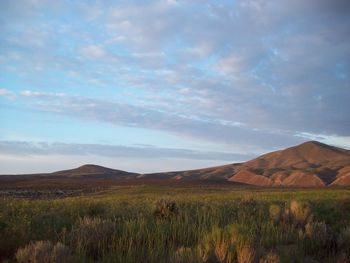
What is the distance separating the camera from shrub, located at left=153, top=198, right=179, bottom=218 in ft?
40.4

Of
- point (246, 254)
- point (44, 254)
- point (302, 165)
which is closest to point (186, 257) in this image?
point (246, 254)

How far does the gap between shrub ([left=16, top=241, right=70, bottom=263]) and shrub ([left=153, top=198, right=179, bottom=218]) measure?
5.63 meters

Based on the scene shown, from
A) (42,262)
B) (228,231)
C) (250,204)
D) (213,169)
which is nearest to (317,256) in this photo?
(228,231)

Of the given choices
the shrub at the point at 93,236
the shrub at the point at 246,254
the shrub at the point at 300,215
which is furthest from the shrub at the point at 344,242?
the shrub at the point at 93,236

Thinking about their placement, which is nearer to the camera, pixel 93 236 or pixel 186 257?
pixel 186 257

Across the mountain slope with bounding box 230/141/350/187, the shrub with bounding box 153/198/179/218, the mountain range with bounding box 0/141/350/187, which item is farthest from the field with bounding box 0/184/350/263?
the mountain slope with bounding box 230/141/350/187

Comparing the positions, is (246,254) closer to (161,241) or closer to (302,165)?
(161,241)

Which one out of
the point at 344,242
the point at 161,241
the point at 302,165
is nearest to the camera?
the point at 161,241

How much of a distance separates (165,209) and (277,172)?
3984 inches

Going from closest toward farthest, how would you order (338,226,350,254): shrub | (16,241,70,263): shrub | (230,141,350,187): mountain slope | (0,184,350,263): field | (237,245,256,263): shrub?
(16,241,70,263): shrub < (237,245,256,263): shrub < (0,184,350,263): field < (338,226,350,254): shrub < (230,141,350,187): mountain slope

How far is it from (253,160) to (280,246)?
162 m

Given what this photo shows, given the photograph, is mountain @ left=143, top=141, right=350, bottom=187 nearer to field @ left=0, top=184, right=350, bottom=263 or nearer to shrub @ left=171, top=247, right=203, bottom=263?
field @ left=0, top=184, right=350, bottom=263

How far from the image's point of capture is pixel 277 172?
362 feet

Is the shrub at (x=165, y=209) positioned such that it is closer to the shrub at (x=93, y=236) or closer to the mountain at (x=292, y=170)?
the shrub at (x=93, y=236)
